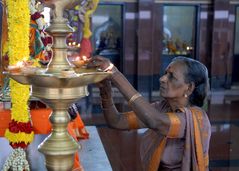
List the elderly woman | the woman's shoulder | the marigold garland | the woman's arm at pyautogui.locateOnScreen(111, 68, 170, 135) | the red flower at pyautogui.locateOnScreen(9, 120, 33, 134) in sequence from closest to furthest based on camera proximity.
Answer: the woman's arm at pyautogui.locateOnScreen(111, 68, 170, 135)
the elderly woman
the woman's shoulder
the marigold garland
the red flower at pyautogui.locateOnScreen(9, 120, 33, 134)

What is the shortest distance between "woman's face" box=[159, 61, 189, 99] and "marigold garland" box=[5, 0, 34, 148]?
87cm

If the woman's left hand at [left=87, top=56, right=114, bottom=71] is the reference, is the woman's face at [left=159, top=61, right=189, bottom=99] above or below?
below

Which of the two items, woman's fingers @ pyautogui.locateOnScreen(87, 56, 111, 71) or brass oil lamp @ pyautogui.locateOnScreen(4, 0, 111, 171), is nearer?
brass oil lamp @ pyautogui.locateOnScreen(4, 0, 111, 171)

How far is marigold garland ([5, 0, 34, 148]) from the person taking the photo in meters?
2.25

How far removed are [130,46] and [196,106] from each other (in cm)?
729

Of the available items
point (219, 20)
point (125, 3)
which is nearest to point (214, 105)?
point (219, 20)

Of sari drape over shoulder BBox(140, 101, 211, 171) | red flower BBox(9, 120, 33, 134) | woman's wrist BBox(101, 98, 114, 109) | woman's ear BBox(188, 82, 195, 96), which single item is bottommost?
red flower BBox(9, 120, 33, 134)

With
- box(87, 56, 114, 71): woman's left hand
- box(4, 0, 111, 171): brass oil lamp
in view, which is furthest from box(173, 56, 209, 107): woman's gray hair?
box(4, 0, 111, 171): brass oil lamp

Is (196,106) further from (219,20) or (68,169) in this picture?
(219,20)

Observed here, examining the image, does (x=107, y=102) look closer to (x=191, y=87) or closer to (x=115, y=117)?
(x=115, y=117)

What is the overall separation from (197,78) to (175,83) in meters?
0.11

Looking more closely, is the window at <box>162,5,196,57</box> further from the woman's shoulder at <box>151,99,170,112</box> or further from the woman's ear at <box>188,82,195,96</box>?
the woman's ear at <box>188,82,195,96</box>

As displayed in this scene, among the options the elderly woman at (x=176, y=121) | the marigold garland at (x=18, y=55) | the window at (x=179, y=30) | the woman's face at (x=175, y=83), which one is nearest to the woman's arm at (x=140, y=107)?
the elderly woman at (x=176, y=121)

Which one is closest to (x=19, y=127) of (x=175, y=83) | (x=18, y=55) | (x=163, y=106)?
(x=18, y=55)
